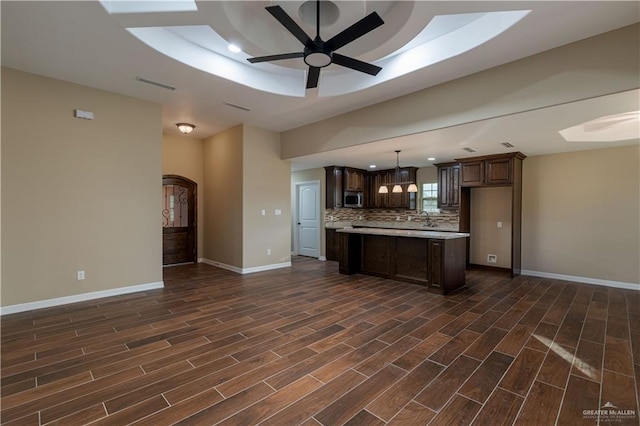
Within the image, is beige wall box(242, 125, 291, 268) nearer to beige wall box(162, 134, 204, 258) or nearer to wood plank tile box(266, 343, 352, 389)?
beige wall box(162, 134, 204, 258)

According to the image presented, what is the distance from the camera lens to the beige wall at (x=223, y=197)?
20.1ft

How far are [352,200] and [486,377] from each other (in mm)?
6350

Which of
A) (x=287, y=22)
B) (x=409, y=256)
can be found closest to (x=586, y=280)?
(x=409, y=256)

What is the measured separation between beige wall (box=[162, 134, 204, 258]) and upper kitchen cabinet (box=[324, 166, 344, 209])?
10.7ft

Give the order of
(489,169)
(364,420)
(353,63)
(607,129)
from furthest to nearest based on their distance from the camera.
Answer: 1. (489,169)
2. (607,129)
3. (353,63)
4. (364,420)

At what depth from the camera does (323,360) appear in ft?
8.37

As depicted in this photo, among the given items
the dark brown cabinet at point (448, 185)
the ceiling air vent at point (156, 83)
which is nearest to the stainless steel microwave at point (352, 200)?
the dark brown cabinet at point (448, 185)

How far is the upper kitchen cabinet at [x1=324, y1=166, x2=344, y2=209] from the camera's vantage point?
790cm

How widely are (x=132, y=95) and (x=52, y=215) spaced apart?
207 cm

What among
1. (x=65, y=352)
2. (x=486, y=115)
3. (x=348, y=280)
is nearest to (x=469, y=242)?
(x=348, y=280)

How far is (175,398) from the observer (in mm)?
2025

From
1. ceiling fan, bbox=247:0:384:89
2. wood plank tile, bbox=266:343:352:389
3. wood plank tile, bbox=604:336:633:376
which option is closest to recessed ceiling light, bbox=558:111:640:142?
wood plank tile, bbox=604:336:633:376

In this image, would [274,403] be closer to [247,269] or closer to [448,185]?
[247,269]

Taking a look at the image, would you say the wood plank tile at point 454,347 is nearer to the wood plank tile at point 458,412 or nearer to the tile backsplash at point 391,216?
the wood plank tile at point 458,412
